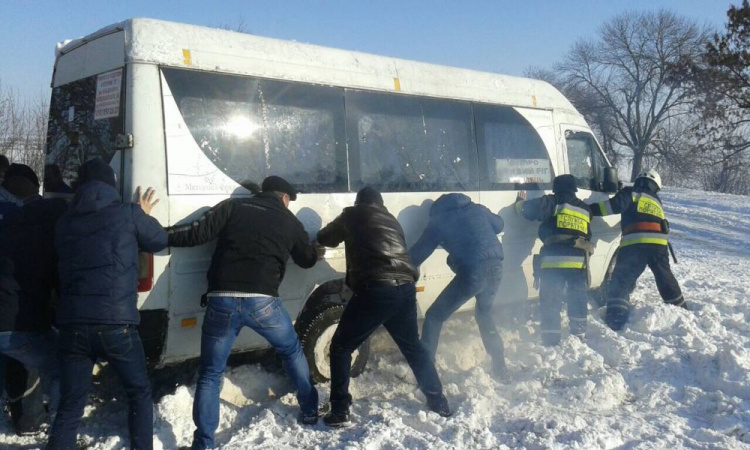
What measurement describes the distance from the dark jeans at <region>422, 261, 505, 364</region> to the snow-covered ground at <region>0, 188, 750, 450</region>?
11.0 inches

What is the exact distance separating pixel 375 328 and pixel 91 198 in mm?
2180

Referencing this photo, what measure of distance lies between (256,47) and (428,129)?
184 cm

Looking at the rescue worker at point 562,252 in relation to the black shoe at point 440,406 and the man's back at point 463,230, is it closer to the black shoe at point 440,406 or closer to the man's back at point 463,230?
the man's back at point 463,230

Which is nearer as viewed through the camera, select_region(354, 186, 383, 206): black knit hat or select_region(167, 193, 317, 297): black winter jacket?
select_region(167, 193, 317, 297): black winter jacket

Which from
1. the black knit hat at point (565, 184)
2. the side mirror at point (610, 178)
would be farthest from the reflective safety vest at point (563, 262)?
the side mirror at point (610, 178)

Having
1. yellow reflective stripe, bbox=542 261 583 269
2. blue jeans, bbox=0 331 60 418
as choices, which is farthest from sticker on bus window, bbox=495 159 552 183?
blue jeans, bbox=0 331 60 418

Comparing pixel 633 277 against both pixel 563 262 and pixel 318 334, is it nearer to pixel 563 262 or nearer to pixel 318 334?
pixel 563 262

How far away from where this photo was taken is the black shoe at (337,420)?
15.1 ft

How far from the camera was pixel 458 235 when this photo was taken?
558 centimetres

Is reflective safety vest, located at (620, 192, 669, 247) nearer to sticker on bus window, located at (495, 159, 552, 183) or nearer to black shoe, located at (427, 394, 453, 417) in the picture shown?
sticker on bus window, located at (495, 159, 552, 183)

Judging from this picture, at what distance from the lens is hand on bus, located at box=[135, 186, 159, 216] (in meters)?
4.32

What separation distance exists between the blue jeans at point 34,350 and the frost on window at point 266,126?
171 centimetres

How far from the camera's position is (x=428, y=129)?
5.99 m

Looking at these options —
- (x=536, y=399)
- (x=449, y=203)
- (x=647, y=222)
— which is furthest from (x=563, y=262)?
(x=536, y=399)
